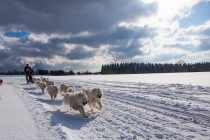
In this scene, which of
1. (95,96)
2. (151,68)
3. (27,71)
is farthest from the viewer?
(151,68)

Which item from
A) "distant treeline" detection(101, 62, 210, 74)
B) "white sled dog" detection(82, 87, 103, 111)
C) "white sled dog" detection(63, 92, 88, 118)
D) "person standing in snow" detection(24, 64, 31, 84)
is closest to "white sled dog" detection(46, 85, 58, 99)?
"white sled dog" detection(82, 87, 103, 111)

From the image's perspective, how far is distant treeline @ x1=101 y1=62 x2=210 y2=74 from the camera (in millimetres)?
113988

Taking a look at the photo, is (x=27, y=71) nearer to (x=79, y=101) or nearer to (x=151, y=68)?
(x=79, y=101)

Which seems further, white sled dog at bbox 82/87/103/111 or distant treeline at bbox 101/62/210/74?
distant treeline at bbox 101/62/210/74

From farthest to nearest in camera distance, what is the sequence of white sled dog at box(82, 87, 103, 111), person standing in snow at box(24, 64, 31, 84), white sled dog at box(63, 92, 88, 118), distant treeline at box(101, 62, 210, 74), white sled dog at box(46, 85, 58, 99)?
distant treeline at box(101, 62, 210, 74) < person standing in snow at box(24, 64, 31, 84) < white sled dog at box(46, 85, 58, 99) < white sled dog at box(82, 87, 103, 111) < white sled dog at box(63, 92, 88, 118)

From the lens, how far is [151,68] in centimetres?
11800

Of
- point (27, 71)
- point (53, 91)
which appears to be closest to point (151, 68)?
point (27, 71)

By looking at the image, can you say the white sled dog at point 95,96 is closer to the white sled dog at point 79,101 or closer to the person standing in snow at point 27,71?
the white sled dog at point 79,101

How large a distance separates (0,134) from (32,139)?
40.7 inches

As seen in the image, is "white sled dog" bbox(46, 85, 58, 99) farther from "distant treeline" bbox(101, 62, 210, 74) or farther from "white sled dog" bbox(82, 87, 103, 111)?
"distant treeline" bbox(101, 62, 210, 74)

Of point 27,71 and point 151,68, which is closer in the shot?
point 27,71

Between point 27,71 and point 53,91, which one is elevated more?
point 27,71

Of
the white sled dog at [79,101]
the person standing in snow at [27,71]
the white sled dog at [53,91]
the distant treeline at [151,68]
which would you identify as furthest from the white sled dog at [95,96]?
the distant treeline at [151,68]

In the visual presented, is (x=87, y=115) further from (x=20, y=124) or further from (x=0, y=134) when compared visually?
(x=0, y=134)
